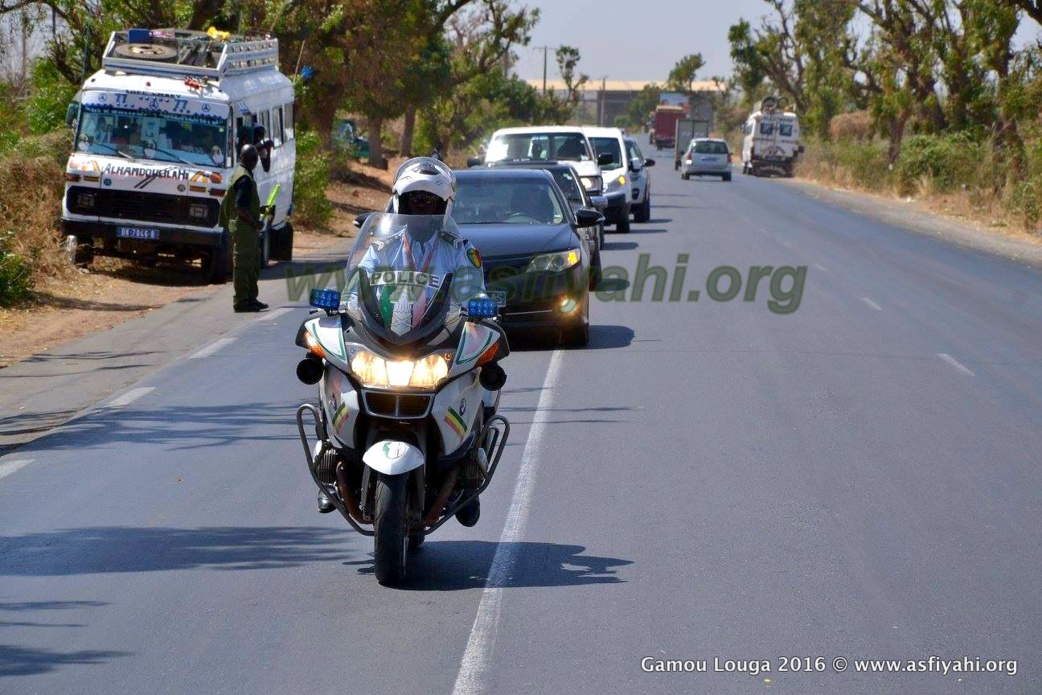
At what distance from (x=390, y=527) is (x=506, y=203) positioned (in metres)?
8.75

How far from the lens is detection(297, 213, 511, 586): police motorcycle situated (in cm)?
595

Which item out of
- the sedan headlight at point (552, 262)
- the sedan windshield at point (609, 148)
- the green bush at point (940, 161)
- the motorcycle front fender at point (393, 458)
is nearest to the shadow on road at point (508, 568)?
the motorcycle front fender at point (393, 458)

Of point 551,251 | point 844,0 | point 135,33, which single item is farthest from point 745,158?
point 551,251

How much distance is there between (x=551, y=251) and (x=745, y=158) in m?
57.7

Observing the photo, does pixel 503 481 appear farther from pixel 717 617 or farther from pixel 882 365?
pixel 882 365

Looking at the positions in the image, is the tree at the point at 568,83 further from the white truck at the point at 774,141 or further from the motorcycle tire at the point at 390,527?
the motorcycle tire at the point at 390,527

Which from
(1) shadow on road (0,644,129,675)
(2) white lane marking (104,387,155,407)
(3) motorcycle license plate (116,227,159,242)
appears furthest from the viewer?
(3) motorcycle license plate (116,227,159,242)

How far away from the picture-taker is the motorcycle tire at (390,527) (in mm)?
5887

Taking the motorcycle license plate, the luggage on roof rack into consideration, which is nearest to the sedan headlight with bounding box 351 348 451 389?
the motorcycle license plate

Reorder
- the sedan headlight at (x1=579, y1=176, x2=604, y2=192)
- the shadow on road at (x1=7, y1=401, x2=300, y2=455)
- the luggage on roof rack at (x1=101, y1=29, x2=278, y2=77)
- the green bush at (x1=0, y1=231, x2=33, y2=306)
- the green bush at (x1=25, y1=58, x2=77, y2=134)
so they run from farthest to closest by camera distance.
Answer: the sedan headlight at (x1=579, y1=176, x2=604, y2=192) < the green bush at (x1=25, y1=58, x2=77, y2=134) < the luggage on roof rack at (x1=101, y1=29, x2=278, y2=77) < the green bush at (x1=0, y1=231, x2=33, y2=306) < the shadow on road at (x1=7, y1=401, x2=300, y2=455)

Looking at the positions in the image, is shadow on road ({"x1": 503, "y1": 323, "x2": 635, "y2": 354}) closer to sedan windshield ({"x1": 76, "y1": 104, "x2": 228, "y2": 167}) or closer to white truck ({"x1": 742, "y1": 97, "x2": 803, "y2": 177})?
sedan windshield ({"x1": 76, "y1": 104, "x2": 228, "y2": 167})

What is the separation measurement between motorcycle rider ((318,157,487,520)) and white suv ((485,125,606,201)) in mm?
17309

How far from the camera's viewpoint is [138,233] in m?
19.3

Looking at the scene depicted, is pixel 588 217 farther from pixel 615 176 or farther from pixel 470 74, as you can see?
pixel 470 74
